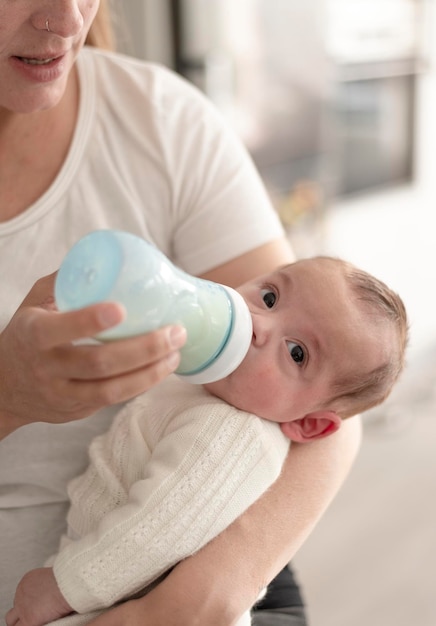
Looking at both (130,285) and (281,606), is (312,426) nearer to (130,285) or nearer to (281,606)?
(281,606)

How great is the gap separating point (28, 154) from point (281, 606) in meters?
0.69

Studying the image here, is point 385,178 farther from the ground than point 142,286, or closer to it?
closer to it

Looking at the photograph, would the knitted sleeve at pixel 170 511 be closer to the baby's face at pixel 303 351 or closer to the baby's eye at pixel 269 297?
the baby's face at pixel 303 351

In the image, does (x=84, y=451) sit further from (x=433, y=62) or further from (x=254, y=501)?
(x=433, y=62)

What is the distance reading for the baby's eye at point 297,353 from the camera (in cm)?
104

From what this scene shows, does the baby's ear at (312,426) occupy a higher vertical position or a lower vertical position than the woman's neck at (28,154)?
lower

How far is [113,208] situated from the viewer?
117 centimetres

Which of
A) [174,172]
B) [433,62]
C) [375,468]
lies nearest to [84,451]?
[174,172]

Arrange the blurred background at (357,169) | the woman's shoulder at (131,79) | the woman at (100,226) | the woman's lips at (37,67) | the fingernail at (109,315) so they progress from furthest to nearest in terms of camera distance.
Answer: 1. the blurred background at (357,169)
2. the woman's shoulder at (131,79)
3. the woman's lips at (37,67)
4. the woman at (100,226)
5. the fingernail at (109,315)

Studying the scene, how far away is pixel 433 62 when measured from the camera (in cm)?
374

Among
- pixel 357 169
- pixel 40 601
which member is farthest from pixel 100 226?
pixel 357 169

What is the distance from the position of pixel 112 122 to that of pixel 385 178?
269 cm

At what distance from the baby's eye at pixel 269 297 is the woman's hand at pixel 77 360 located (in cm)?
32

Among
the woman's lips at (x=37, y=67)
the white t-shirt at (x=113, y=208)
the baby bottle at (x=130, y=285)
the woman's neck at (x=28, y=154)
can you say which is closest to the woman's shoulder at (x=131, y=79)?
the white t-shirt at (x=113, y=208)
